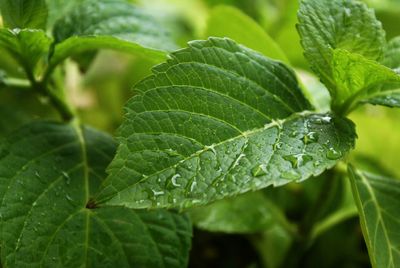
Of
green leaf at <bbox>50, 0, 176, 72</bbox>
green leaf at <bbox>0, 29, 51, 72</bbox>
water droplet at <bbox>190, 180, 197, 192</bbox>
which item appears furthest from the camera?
green leaf at <bbox>50, 0, 176, 72</bbox>

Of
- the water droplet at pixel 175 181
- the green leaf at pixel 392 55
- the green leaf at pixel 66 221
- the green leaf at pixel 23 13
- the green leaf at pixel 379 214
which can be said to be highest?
the green leaf at pixel 392 55

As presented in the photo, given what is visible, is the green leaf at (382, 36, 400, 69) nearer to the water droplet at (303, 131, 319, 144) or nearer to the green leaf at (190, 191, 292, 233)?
the water droplet at (303, 131, 319, 144)

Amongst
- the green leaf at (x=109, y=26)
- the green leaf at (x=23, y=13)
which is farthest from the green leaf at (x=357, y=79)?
the green leaf at (x=23, y=13)

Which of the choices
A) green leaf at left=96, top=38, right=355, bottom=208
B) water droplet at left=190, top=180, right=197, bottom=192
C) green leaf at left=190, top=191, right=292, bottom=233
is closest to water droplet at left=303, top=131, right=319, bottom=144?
green leaf at left=96, top=38, right=355, bottom=208

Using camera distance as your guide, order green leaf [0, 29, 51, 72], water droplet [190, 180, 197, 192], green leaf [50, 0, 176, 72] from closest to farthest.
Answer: water droplet [190, 180, 197, 192]
green leaf [0, 29, 51, 72]
green leaf [50, 0, 176, 72]

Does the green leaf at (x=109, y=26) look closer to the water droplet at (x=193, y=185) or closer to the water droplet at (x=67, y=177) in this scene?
the water droplet at (x=67, y=177)

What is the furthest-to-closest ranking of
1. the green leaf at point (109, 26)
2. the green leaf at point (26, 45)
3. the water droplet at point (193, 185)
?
the green leaf at point (109, 26)
the green leaf at point (26, 45)
the water droplet at point (193, 185)

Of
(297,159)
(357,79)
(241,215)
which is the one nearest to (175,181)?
(297,159)

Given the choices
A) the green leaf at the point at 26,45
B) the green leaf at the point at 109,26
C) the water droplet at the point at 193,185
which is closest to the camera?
the water droplet at the point at 193,185
